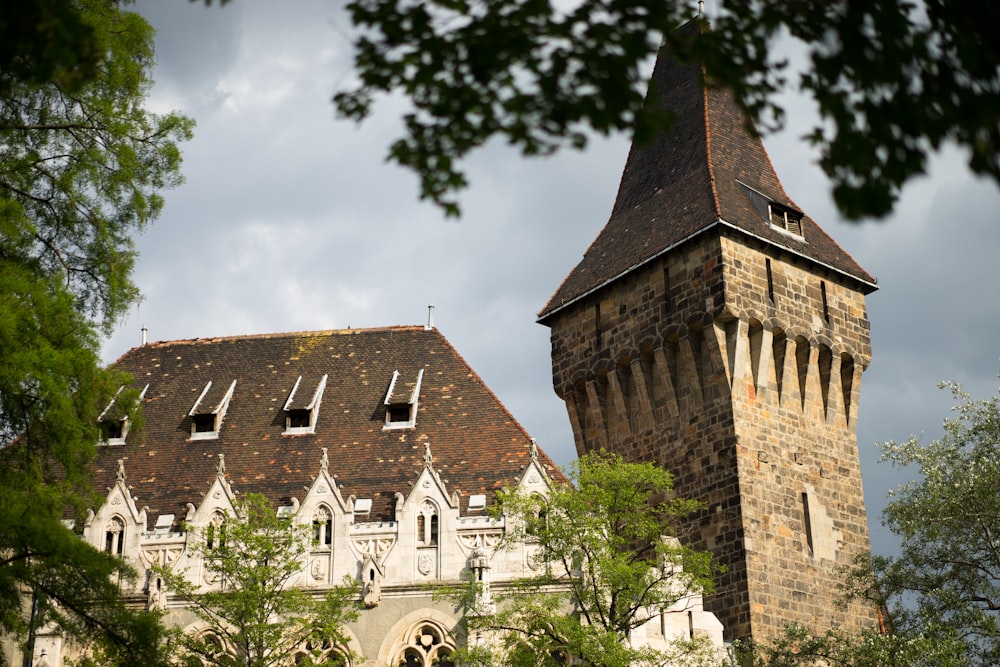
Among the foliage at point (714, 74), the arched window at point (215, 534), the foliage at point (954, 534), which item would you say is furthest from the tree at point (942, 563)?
the foliage at point (714, 74)

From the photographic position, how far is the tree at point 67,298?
525 inches

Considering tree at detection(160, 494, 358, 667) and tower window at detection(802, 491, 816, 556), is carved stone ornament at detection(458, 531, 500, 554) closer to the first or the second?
Result: tree at detection(160, 494, 358, 667)

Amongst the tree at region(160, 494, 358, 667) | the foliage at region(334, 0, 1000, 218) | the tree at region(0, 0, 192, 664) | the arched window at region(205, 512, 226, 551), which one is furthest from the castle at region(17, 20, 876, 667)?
the foliage at region(334, 0, 1000, 218)

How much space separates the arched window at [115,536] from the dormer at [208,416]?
328 centimetres

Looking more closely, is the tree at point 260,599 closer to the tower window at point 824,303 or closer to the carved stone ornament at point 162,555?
the carved stone ornament at point 162,555

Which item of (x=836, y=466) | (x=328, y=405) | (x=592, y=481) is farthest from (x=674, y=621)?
(x=328, y=405)

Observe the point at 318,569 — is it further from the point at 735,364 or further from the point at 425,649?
the point at 735,364

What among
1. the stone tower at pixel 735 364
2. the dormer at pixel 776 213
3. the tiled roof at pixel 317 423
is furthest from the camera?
the dormer at pixel 776 213

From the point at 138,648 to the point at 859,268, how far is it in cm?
2180

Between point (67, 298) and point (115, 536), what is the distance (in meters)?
11.2

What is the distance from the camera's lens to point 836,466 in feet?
94.3

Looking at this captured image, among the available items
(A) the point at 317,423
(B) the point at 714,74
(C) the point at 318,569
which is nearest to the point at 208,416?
(A) the point at 317,423

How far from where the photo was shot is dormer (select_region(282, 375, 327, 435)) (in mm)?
28328

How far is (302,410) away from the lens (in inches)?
1125
